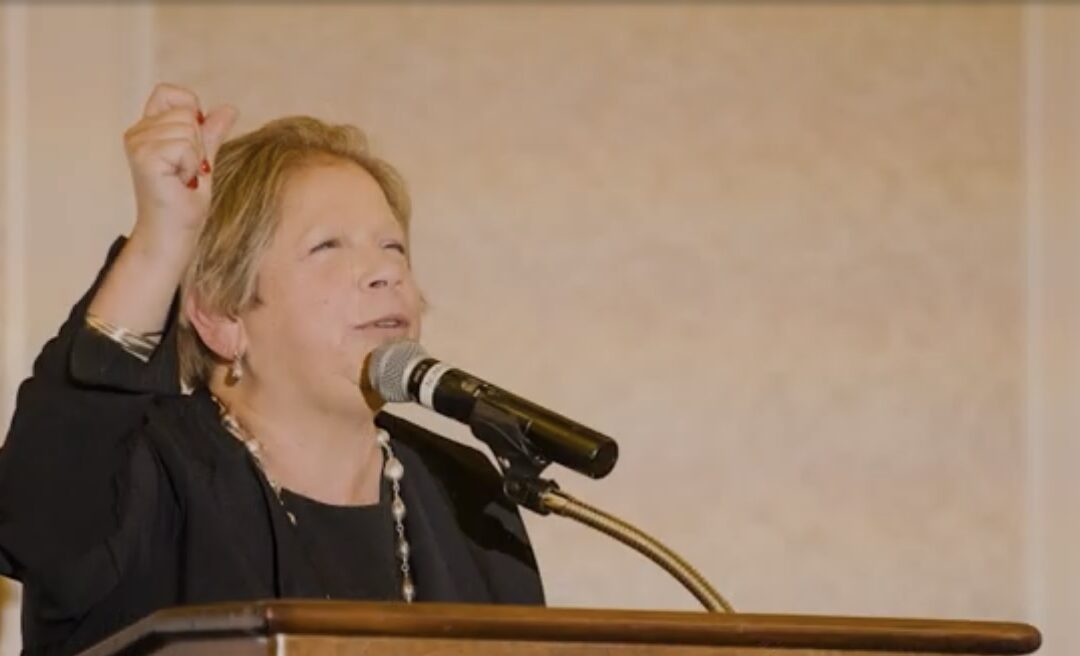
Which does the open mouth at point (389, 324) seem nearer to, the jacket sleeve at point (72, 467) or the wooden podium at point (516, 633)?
the jacket sleeve at point (72, 467)

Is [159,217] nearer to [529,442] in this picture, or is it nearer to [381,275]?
[381,275]

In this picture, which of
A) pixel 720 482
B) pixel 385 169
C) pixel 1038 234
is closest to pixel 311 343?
pixel 385 169

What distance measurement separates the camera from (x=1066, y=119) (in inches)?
138

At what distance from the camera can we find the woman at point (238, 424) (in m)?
2.25

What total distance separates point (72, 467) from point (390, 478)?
0.41m

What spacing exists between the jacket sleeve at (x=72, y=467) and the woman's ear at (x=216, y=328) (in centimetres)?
24

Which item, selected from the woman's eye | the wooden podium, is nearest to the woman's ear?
the woman's eye

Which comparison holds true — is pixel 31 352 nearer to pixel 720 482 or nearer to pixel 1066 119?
pixel 720 482

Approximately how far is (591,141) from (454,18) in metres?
0.25

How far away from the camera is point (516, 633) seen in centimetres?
179

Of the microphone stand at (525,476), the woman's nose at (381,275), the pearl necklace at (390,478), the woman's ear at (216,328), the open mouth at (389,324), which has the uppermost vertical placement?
Answer: the woman's nose at (381,275)

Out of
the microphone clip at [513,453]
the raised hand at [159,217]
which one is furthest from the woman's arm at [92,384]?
the microphone clip at [513,453]

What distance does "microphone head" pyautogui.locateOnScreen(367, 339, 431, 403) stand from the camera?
227 centimetres

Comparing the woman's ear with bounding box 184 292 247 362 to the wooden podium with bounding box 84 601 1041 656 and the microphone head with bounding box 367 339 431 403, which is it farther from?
the wooden podium with bounding box 84 601 1041 656
